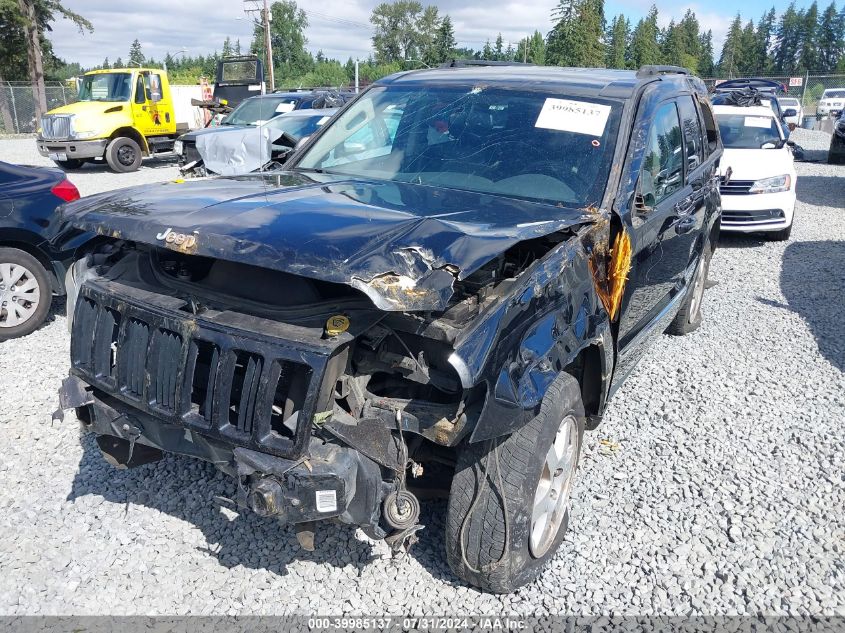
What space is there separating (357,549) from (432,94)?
8.49ft

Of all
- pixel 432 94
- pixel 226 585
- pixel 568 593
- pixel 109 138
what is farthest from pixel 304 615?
pixel 109 138

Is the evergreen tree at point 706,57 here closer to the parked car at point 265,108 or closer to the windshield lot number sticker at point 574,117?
the parked car at point 265,108

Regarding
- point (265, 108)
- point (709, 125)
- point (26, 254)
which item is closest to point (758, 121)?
point (709, 125)

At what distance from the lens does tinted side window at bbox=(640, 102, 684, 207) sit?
3757 millimetres

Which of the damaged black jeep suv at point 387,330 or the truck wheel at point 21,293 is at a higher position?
the damaged black jeep suv at point 387,330

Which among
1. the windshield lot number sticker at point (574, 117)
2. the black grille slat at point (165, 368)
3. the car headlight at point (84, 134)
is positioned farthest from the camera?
the car headlight at point (84, 134)

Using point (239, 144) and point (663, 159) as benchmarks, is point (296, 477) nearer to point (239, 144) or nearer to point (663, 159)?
point (663, 159)

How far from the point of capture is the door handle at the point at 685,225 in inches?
169

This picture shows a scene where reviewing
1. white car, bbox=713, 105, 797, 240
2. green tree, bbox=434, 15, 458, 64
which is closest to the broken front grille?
white car, bbox=713, 105, 797, 240

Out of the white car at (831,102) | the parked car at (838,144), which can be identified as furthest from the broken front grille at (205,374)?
the white car at (831,102)

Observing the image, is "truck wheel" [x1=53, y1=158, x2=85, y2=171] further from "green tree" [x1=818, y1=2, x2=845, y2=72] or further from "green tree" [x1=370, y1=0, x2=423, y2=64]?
"green tree" [x1=818, y1=2, x2=845, y2=72]

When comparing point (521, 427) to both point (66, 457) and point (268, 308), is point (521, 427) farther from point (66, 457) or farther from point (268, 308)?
point (66, 457)

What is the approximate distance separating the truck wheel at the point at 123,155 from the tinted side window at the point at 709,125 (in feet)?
49.6

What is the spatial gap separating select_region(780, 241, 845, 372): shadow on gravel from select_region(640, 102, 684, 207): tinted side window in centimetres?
232
